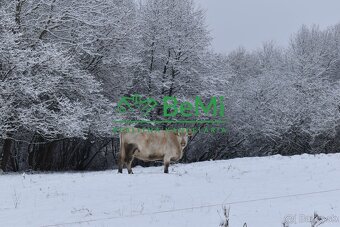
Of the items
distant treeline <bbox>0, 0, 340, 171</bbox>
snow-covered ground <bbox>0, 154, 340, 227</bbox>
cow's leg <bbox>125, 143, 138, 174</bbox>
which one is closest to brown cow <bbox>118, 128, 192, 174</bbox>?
cow's leg <bbox>125, 143, 138, 174</bbox>

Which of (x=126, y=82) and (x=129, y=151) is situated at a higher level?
(x=126, y=82)

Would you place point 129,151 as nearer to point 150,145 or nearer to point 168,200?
point 150,145

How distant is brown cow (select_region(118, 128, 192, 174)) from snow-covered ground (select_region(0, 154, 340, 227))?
1.47m

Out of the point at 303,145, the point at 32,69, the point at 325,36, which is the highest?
the point at 325,36

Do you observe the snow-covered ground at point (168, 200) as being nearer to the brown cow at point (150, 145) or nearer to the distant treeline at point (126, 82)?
the brown cow at point (150, 145)

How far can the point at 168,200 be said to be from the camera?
9773 millimetres

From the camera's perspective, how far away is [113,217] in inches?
316

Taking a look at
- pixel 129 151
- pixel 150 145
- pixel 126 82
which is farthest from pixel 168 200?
pixel 126 82

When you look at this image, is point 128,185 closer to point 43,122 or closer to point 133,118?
point 43,122

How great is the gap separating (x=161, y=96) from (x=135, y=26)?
5.39 meters

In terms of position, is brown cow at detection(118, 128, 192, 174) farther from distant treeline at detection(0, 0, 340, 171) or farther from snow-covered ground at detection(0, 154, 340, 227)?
distant treeline at detection(0, 0, 340, 171)

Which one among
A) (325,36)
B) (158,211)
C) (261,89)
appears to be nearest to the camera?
(158,211)

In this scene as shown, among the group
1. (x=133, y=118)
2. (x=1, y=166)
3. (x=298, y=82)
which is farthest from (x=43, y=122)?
(x=298, y=82)

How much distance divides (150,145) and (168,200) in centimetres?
470
